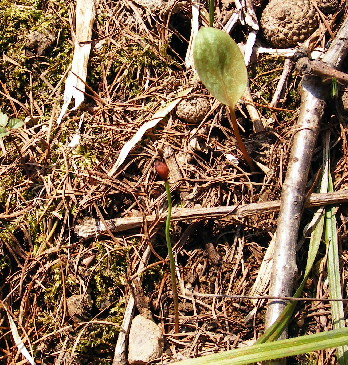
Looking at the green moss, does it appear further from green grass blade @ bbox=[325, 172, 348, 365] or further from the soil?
green grass blade @ bbox=[325, 172, 348, 365]

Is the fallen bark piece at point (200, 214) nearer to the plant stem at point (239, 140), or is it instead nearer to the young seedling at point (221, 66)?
the plant stem at point (239, 140)

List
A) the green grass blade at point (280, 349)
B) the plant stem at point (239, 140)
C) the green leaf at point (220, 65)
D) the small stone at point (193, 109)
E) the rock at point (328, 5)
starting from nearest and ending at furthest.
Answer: the green grass blade at point (280, 349) → the green leaf at point (220, 65) → the plant stem at point (239, 140) → the small stone at point (193, 109) → the rock at point (328, 5)

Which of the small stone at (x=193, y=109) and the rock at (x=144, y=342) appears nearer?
the rock at (x=144, y=342)

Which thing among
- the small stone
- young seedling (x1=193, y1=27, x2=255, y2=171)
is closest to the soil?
the small stone

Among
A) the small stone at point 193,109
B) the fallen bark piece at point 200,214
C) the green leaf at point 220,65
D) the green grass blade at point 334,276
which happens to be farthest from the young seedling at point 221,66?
the green grass blade at point 334,276

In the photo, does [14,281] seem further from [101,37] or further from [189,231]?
[101,37]

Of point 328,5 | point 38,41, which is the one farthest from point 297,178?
point 38,41
